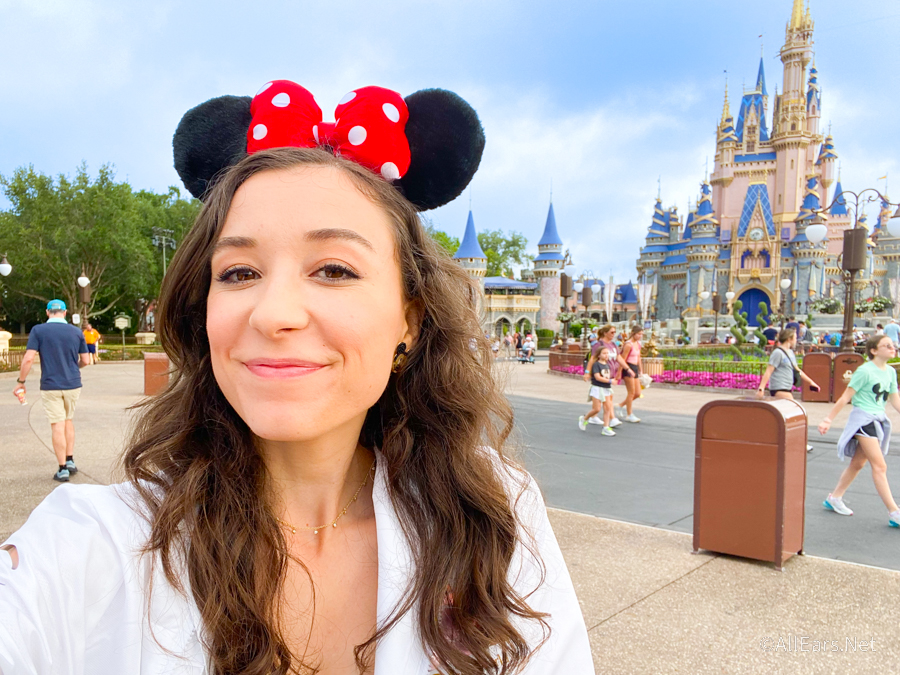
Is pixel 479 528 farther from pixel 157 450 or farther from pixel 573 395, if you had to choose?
pixel 573 395

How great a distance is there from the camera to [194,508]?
4.19 feet

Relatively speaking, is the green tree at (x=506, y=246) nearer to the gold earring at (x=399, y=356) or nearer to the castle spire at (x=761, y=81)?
the castle spire at (x=761, y=81)

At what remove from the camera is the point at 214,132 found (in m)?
1.59

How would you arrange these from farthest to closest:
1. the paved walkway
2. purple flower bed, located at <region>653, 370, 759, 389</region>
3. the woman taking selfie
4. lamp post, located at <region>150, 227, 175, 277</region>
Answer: lamp post, located at <region>150, 227, 175, 277</region> → purple flower bed, located at <region>653, 370, 759, 389</region> → the paved walkway → the woman taking selfie

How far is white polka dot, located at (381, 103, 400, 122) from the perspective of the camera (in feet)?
4.99

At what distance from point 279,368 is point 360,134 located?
589 millimetres

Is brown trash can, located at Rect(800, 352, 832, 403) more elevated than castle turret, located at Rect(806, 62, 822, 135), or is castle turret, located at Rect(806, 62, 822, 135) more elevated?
castle turret, located at Rect(806, 62, 822, 135)

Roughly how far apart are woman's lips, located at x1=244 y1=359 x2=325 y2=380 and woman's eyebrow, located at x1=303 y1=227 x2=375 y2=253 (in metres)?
0.25

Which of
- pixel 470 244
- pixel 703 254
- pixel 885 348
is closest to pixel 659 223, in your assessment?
pixel 703 254

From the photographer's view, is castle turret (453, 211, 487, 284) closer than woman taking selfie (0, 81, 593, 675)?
No

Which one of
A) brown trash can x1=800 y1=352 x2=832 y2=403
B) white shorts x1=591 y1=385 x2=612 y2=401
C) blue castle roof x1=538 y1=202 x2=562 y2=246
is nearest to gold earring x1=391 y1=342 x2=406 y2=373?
white shorts x1=591 y1=385 x2=612 y2=401

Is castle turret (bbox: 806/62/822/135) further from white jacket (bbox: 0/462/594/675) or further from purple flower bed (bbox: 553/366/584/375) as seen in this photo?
white jacket (bbox: 0/462/594/675)

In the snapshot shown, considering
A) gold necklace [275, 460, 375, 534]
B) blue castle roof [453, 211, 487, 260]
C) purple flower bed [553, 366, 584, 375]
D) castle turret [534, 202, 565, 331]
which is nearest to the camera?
gold necklace [275, 460, 375, 534]

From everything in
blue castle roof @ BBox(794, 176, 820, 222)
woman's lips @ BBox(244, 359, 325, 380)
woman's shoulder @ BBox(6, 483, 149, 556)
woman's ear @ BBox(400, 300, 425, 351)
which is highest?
blue castle roof @ BBox(794, 176, 820, 222)
